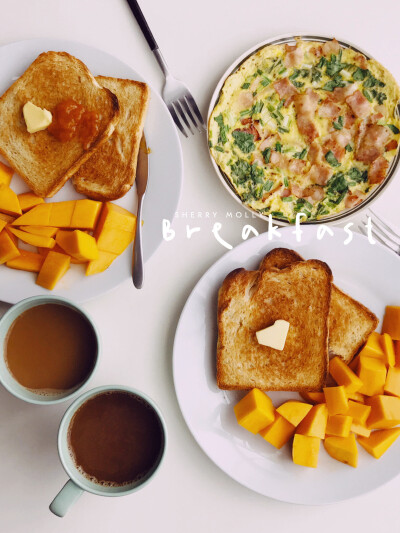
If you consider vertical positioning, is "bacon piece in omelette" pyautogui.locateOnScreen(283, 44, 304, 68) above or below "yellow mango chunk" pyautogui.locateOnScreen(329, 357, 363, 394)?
above

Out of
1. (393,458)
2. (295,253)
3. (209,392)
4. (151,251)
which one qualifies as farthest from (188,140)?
(393,458)

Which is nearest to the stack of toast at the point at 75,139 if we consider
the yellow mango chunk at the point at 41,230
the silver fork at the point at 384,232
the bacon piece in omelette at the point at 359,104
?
the yellow mango chunk at the point at 41,230

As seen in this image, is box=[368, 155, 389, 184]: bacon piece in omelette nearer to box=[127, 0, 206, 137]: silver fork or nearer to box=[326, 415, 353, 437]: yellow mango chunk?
box=[127, 0, 206, 137]: silver fork

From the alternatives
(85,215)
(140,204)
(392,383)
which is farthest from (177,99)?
(392,383)

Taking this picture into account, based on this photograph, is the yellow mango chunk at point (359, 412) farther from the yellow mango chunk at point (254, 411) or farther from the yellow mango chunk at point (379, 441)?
the yellow mango chunk at point (254, 411)

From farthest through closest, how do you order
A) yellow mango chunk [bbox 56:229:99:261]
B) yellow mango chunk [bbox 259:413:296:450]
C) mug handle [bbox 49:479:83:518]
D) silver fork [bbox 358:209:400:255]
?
1. silver fork [bbox 358:209:400:255]
2. yellow mango chunk [bbox 259:413:296:450]
3. yellow mango chunk [bbox 56:229:99:261]
4. mug handle [bbox 49:479:83:518]

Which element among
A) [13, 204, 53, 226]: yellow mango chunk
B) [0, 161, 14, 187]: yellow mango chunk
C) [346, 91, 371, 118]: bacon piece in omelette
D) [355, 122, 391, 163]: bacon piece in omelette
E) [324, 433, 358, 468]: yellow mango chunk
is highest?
[346, 91, 371, 118]: bacon piece in omelette

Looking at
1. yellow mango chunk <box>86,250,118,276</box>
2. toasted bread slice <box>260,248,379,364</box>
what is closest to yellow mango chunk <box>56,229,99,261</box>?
yellow mango chunk <box>86,250,118,276</box>
